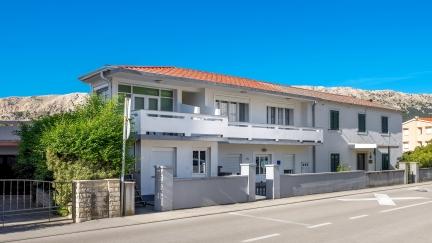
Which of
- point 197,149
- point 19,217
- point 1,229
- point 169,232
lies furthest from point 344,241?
point 197,149

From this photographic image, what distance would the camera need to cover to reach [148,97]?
23859mm

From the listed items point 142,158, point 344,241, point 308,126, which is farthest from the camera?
point 308,126

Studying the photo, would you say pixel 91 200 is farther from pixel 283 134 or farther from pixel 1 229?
pixel 283 134

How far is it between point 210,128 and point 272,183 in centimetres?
418

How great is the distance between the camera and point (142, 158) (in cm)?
2180

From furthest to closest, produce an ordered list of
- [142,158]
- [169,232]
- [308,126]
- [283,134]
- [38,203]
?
[308,126] → [283,134] → [142,158] → [38,203] → [169,232]

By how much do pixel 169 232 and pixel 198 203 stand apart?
6.08 metres

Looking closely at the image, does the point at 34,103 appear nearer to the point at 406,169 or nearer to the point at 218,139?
the point at 406,169

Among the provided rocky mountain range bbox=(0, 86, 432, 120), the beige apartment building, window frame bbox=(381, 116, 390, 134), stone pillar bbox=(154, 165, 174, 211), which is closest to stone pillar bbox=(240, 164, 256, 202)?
stone pillar bbox=(154, 165, 174, 211)

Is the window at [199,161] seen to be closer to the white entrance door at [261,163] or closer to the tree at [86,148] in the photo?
the white entrance door at [261,163]

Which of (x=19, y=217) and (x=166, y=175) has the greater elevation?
(x=166, y=175)

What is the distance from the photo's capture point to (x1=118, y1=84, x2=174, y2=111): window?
23.0 meters

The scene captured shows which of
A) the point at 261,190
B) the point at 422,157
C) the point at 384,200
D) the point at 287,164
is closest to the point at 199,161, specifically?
the point at 261,190

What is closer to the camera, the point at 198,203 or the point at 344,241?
the point at 344,241
